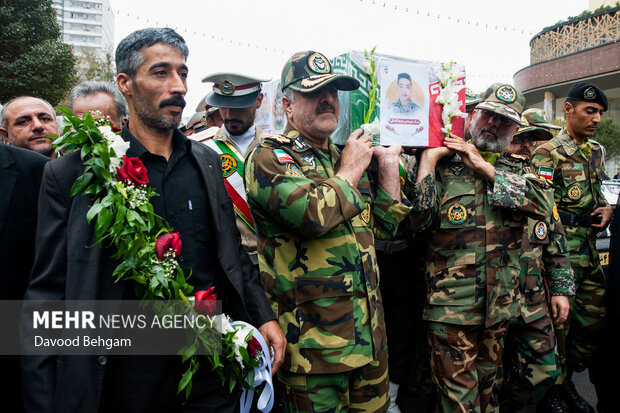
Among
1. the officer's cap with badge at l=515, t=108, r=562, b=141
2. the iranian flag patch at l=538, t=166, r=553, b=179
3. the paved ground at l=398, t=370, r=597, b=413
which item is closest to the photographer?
the officer's cap with badge at l=515, t=108, r=562, b=141

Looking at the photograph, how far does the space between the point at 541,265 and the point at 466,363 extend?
3.70 ft

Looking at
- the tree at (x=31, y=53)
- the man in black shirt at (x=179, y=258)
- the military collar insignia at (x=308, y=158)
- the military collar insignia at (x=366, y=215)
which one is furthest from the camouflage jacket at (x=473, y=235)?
the tree at (x=31, y=53)

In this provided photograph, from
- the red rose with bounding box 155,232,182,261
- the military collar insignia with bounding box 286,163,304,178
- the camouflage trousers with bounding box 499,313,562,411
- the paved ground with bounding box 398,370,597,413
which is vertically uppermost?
the military collar insignia with bounding box 286,163,304,178

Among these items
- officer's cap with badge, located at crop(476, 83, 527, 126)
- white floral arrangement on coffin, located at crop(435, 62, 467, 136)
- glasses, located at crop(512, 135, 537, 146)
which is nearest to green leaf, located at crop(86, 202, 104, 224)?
white floral arrangement on coffin, located at crop(435, 62, 467, 136)

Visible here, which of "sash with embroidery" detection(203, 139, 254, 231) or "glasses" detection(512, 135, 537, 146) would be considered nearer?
"sash with embroidery" detection(203, 139, 254, 231)

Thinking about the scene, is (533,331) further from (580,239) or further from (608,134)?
(608,134)

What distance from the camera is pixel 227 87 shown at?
335 cm

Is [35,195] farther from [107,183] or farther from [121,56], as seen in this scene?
[121,56]

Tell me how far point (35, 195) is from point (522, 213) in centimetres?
295

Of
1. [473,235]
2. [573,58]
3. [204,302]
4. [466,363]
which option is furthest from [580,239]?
[573,58]

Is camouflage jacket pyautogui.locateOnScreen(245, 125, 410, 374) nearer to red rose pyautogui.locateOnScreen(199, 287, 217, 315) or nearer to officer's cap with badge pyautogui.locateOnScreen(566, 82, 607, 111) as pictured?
red rose pyautogui.locateOnScreen(199, 287, 217, 315)

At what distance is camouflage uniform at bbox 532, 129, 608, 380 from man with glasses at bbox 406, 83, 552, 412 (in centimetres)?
130

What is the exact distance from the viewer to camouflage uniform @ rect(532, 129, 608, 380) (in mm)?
4082

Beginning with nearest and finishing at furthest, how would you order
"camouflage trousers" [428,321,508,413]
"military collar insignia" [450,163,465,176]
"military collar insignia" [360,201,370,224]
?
"military collar insignia" [360,201,370,224] < "camouflage trousers" [428,321,508,413] < "military collar insignia" [450,163,465,176]
